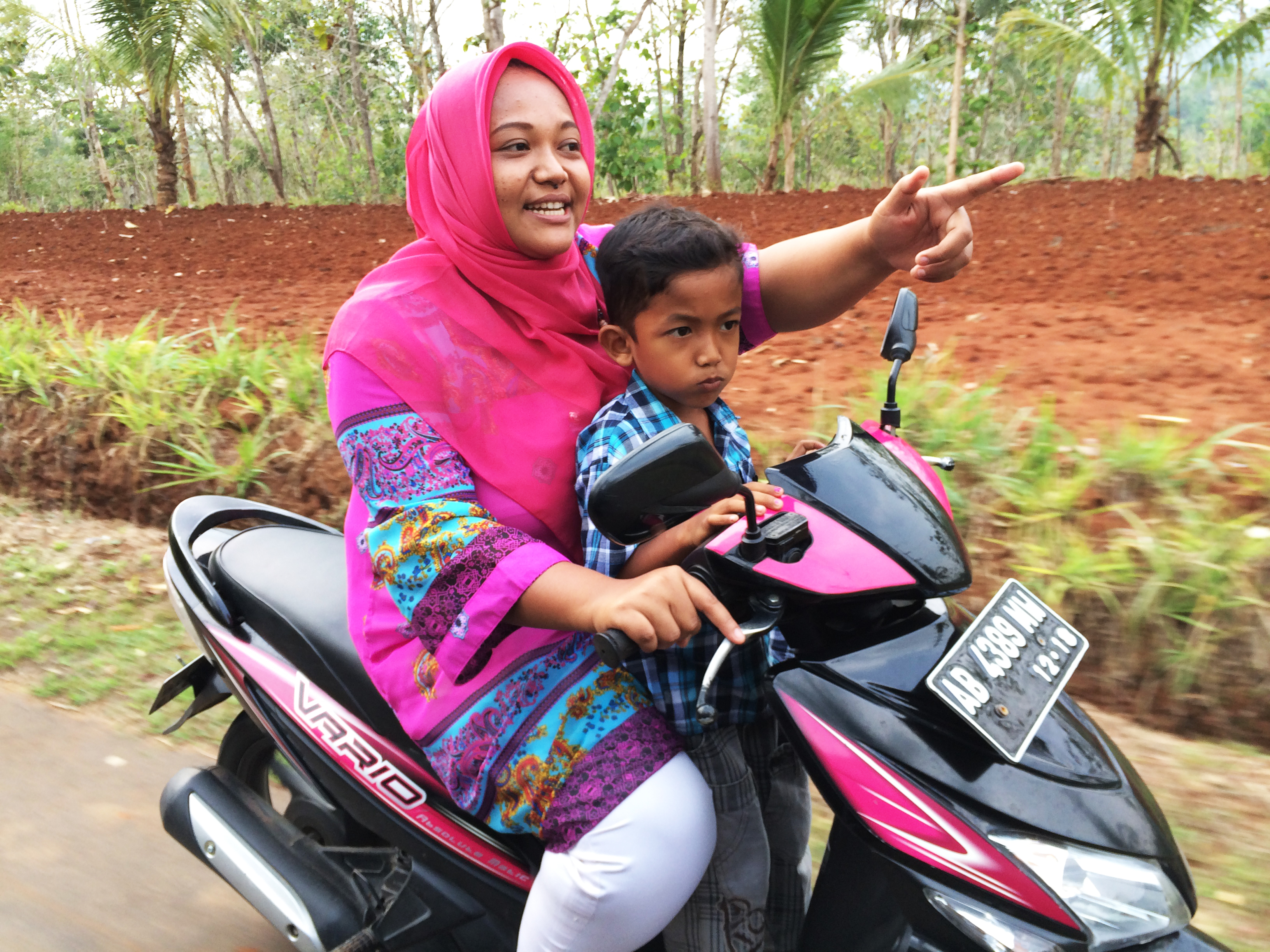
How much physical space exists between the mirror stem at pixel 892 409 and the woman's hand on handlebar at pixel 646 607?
1.62 feet

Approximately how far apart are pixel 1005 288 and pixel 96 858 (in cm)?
519

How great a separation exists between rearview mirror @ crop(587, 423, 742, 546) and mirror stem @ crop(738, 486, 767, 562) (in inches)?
1.7

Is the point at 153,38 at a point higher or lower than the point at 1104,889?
higher

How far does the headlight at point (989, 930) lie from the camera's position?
1176mm

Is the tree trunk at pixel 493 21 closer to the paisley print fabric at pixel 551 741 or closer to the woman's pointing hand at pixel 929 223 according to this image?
the woman's pointing hand at pixel 929 223

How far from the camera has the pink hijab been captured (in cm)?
154

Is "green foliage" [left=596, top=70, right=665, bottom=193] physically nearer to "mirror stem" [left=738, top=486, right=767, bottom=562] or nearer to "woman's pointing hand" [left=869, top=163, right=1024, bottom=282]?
"woman's pointing hand" [left=869, top=163, right=1024, bottom=282]

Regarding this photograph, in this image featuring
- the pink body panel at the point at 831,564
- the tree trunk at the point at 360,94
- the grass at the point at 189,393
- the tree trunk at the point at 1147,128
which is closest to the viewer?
the pink body panel at the point at 831,564

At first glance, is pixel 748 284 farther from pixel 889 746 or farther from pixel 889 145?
pixel 889 145

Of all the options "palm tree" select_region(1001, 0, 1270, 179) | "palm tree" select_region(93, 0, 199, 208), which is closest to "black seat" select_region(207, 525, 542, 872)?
"palm tree" select_region(1001, 0, 1270, 179)

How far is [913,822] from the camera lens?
1.23 metres

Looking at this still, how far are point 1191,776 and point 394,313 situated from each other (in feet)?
6.98

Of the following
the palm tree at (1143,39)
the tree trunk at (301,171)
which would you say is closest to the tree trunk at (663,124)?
the palm tree at (1143,39)

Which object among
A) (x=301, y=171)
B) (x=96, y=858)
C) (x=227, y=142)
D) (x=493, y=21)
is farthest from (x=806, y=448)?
(x=301, y=171)
